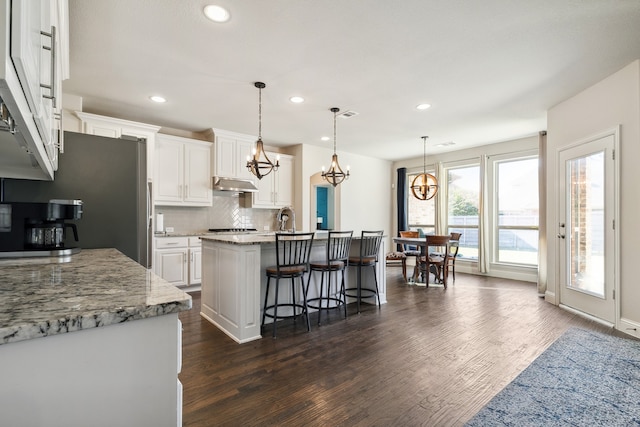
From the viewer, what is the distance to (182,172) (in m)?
5.07

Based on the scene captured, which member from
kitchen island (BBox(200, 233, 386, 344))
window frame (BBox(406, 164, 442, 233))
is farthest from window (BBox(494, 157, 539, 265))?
kitchen island (BBox(200, 233, 386, 344))

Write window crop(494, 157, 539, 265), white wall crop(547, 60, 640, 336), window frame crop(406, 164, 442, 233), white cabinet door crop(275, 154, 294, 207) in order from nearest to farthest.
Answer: white wall crop(547, 60, 640, 336) < window crop(494, 157, 539, 265) < white cabinet door crop(275, 154, 294, 207) < window frame crop(406, 164, 442, 233)

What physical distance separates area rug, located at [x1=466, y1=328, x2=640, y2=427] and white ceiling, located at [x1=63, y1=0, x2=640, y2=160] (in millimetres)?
2665

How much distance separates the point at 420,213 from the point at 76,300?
295 inches

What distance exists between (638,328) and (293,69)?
420 centimetres

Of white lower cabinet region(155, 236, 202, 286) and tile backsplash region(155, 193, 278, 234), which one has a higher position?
tile backsplash region(155, 193, 278, 234)

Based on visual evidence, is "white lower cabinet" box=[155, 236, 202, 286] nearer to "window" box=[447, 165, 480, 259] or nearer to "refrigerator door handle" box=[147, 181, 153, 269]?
"refrigerator door handle" box=[147, 181, 153, 269]

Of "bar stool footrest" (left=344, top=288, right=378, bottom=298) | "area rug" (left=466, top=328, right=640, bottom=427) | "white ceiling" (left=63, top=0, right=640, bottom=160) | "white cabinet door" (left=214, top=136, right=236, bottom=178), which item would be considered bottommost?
"area rug" (left=466, top=328, right=640, bottom=427)

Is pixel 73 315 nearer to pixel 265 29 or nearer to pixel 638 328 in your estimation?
pixel 265 29

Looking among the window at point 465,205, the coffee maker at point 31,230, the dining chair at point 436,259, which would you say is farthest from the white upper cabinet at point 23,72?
the window at point 465,205

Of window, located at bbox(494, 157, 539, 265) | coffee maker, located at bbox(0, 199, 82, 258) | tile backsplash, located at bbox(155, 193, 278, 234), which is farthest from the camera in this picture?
window, located at bbox(494, 157, 539, 265)

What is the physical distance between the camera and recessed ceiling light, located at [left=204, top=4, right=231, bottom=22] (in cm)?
229

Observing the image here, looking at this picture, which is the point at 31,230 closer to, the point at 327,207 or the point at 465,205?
the point at 327,207

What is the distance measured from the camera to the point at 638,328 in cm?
305
